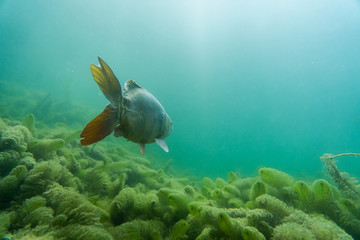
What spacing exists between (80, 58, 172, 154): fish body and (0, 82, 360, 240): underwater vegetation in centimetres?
74

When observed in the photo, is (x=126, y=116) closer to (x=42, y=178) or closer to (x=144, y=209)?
(x=144, y=209)

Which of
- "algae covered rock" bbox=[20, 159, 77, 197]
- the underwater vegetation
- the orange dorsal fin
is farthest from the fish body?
"algae covered rock" bbox=[20, 159, 77, 197]

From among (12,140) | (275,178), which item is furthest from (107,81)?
(275,178)

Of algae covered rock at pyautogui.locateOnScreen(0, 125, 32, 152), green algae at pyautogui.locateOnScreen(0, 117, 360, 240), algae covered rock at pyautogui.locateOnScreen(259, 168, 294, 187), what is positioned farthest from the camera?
algae covered rock at pyautogui.locateOnScreen(259, 168, 294, 187)

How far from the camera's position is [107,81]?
1181 millimetres

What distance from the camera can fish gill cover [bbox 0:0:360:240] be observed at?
158 cm

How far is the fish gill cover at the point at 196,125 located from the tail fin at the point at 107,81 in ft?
3.32

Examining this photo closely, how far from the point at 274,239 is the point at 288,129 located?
11860 cm

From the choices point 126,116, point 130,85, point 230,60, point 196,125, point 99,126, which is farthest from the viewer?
point 196,125

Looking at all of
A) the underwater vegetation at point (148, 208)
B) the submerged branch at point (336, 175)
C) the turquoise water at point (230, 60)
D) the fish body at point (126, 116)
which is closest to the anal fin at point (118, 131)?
the fish body at point (126, 116)

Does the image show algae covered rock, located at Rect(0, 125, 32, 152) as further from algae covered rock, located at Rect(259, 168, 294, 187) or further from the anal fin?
algae covered rock, located at Rect(259, 168, 294, 187)

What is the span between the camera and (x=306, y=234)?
1.26m

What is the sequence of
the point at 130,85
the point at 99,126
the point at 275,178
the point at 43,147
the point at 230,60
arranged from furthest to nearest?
the point at 230,60, the point at 43,147, the point at 275,178, the point at 130,85, the point at 99,126

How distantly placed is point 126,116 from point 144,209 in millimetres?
1317
